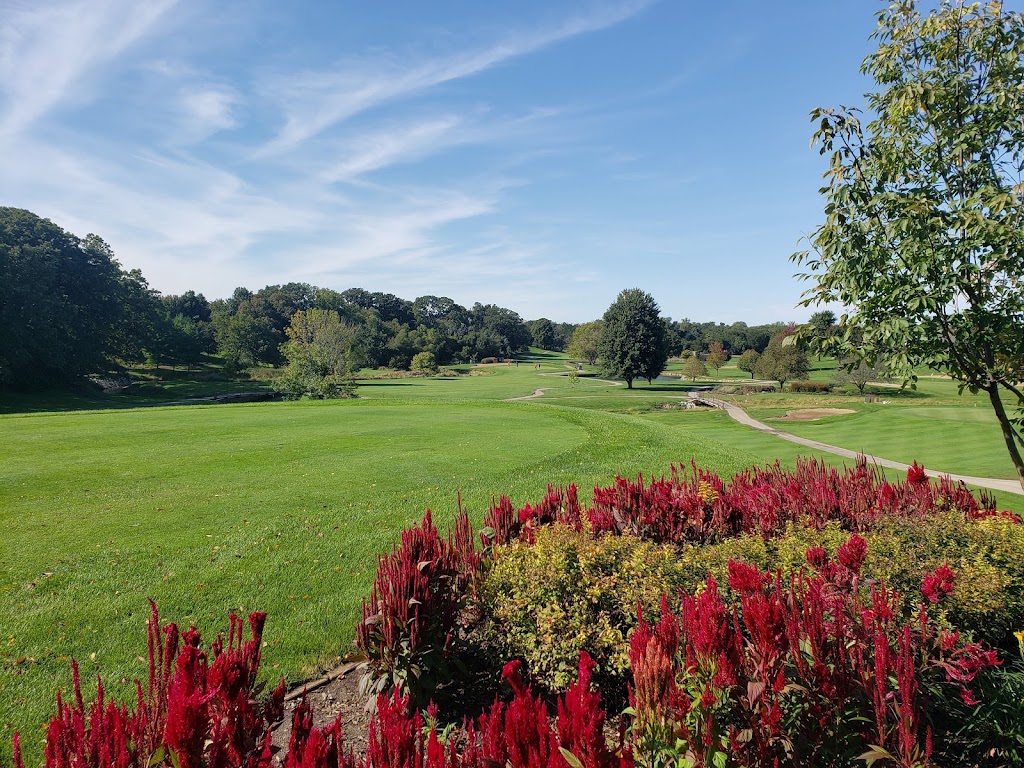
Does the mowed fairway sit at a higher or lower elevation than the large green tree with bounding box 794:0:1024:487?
lower

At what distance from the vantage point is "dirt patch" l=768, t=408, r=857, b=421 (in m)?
34.3

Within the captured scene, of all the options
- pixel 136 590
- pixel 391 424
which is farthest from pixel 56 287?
pixel 136 590

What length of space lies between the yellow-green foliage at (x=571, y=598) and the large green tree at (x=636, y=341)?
58.6 metres

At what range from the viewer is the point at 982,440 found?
61.7 ft

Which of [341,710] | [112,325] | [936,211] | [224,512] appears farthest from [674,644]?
[112,325]

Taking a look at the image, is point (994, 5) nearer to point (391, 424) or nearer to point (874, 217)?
point (874, 217)

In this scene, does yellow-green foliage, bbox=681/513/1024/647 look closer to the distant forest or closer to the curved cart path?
the curved cart path

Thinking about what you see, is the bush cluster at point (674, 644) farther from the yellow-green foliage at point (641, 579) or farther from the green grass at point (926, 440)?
the green grass at point (926, 440)

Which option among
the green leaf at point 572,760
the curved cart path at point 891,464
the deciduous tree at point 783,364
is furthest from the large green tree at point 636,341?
the green leaf at point 572,760

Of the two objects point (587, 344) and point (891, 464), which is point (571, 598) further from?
point (587, 344)

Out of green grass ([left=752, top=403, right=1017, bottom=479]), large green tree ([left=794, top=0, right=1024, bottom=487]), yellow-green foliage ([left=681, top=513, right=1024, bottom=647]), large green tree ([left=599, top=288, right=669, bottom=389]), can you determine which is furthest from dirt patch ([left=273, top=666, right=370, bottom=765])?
large green tree ([left=599, top=288, right=669, bottom=389])

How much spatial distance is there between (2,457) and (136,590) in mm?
9672

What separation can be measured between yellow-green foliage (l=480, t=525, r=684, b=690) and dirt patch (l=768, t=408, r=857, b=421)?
33.7m

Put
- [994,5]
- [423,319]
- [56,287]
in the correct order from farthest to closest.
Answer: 1. [423,319]
2. [56,287]
3. [994,5]
